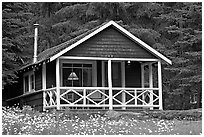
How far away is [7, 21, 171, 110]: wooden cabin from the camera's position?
852 inches

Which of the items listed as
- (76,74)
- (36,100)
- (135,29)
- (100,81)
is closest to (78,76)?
(76,74)

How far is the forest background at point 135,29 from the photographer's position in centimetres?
2656

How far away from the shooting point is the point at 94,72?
23906mm

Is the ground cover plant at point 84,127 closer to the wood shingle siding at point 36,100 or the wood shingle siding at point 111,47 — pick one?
the wood shingle siding at point 111,47

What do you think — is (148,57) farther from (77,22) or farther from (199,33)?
(77,22)

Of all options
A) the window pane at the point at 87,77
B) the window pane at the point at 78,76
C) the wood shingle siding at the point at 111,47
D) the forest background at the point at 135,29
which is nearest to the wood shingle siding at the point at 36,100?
the forest background at the point at 135,29

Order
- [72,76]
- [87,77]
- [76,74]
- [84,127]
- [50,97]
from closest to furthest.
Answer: [84,127] → [50,97] → [72,76] → [76,74] → [87,77]

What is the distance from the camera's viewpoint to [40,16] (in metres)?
37.0

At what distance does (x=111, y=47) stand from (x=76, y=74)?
2303 millimetres

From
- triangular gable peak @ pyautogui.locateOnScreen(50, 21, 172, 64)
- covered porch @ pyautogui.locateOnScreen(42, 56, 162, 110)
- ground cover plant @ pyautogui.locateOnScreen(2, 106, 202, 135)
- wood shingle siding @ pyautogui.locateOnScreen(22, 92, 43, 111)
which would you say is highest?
triangular gable peak @ pyautogui.locateOnScreen(50, 21, 172, 64)

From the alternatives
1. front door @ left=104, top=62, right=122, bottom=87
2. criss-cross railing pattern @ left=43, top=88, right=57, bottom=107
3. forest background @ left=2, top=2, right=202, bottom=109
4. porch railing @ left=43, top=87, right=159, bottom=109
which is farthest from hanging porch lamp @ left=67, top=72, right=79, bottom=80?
forest background @ left=2, top=2, right=202, bottom=109

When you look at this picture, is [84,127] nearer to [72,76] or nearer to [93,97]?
[72,76]

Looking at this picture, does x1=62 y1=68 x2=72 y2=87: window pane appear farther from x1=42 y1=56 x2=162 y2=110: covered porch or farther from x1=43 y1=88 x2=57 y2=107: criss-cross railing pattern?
x1=43 y1=88 x2=57 y2=107: criss-cross railing pattern

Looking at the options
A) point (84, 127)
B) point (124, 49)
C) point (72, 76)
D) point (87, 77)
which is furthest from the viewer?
point (87, 77)
